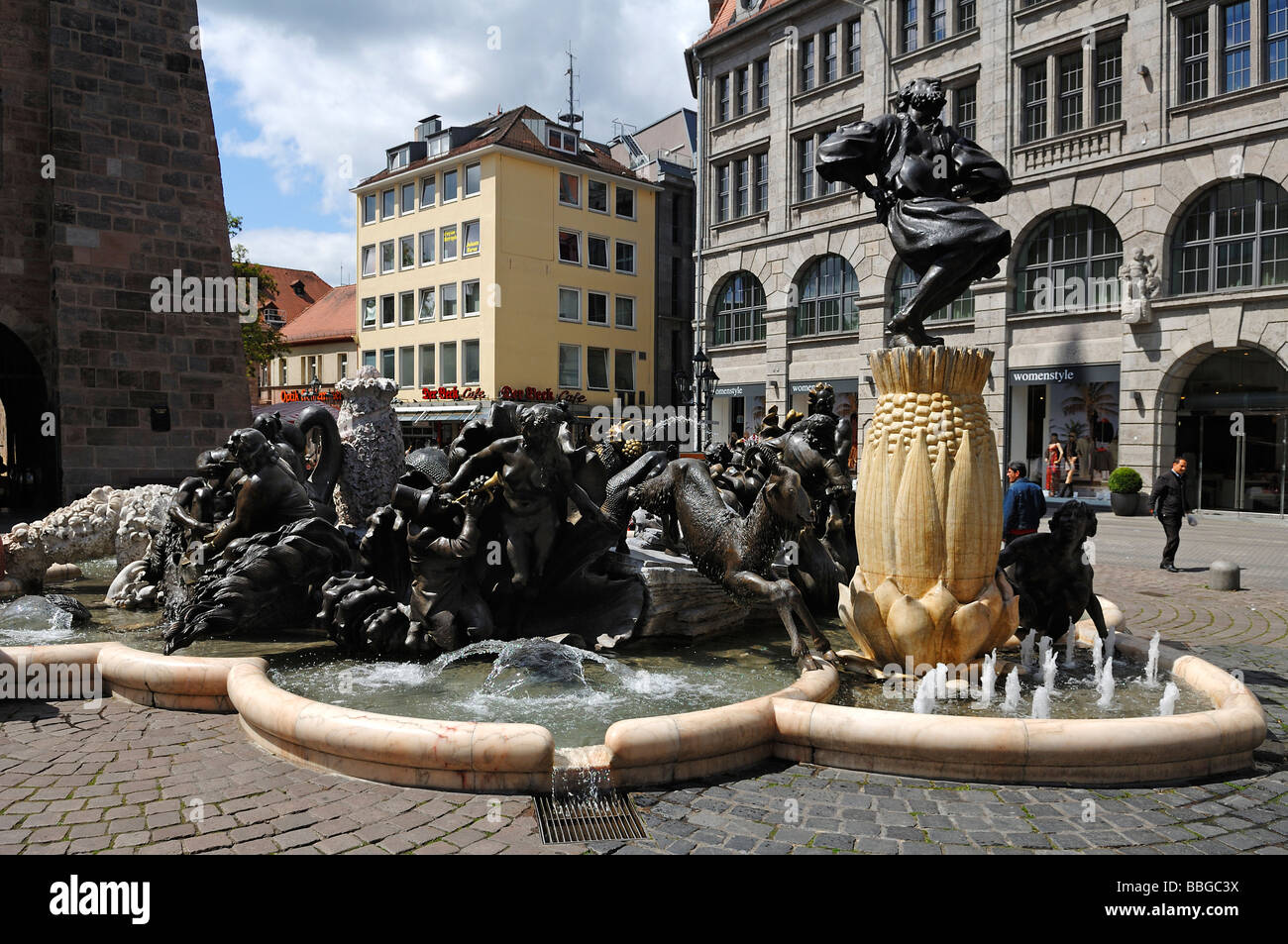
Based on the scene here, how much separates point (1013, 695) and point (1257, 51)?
2465 centimetres

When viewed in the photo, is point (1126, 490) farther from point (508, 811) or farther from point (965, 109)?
point (508, 811)

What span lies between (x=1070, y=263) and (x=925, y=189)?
22923 millimetres

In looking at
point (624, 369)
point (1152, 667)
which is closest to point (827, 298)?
point (624, 369)

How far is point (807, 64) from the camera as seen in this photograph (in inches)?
1384

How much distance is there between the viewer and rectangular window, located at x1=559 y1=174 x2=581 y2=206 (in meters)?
44.9

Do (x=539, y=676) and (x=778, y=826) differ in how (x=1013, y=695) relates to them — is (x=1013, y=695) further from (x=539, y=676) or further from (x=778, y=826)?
(x=539, y=676)

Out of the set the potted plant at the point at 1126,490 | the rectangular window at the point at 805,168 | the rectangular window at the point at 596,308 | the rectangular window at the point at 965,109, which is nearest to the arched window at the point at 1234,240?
the potted plant at the point at 1126,490

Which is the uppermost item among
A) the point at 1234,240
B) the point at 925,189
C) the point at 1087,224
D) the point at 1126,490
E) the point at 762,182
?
the point at 762,182

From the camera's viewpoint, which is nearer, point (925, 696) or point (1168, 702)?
point (1168, 702)

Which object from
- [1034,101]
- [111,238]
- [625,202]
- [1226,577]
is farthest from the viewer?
[625,202]

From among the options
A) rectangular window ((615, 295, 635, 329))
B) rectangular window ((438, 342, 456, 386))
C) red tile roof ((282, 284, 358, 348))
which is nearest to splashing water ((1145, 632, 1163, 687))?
rectangular window ((438, 342, 456, 386))

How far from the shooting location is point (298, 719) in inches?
184

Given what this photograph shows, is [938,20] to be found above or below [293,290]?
above

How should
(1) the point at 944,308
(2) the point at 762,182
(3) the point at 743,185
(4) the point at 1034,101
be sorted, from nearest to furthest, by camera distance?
(4) the point at 1034,101 < (1) the point at 944,308 < (2) the point at 762,182 < (3) the point at 743,185
